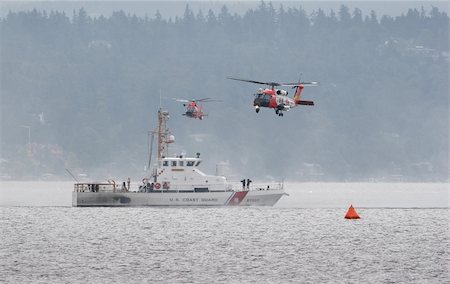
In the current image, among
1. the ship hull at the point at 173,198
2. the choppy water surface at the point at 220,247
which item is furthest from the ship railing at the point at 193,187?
the choppy water surface at the point at 220,247

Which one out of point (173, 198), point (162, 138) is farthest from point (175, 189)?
point (162, 138)

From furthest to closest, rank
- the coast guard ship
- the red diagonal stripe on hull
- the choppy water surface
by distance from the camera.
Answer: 1. the red diagonal stripe on hull
2. the coast guard ship
3. the choppy water surface

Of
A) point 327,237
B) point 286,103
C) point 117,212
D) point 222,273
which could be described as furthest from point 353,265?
point 117,212

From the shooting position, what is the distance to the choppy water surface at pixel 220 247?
263 feet

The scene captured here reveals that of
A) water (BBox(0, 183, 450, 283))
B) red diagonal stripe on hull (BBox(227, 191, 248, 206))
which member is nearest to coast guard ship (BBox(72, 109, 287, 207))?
red diagonal stripe on hull (BBox(227, 191, 248, 206))

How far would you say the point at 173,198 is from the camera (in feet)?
461

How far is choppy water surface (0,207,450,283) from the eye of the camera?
80125 mm

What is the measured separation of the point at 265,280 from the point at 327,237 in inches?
1326

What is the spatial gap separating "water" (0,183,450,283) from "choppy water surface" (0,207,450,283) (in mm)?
71

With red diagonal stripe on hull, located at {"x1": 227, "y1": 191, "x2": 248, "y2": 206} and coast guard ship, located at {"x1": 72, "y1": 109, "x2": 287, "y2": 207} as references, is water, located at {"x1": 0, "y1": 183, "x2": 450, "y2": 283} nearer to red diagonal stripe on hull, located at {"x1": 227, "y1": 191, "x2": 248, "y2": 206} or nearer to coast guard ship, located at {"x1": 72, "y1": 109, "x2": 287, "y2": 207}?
coast guard ship, located at {"x1": 72, "y1": 109, "x2": 287, "y2": 207}

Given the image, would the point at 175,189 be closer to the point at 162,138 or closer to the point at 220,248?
the point at 162,138

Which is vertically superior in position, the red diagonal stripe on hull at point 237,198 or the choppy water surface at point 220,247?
the red diagonal stripe on hull at point 237,198

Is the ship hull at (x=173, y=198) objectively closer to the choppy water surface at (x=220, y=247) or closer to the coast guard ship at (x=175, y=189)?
the coast guard ship at (x=175, y=189)

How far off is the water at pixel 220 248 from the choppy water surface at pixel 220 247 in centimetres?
7
